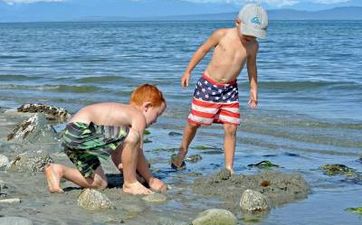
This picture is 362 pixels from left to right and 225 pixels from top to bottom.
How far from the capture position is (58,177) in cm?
550

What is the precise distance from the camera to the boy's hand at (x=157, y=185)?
5680 mm

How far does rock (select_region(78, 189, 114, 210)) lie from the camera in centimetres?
496

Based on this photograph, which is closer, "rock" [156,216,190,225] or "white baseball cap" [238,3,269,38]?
"rock" [156,216,190,225]

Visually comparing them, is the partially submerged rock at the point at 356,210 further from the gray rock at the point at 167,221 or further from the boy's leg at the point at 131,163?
the boy's leg at the point at 131,163

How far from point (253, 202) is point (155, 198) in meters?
0.75

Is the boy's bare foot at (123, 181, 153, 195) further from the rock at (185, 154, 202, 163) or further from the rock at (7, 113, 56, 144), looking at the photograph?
the rock at (7, 113, 56, 144)

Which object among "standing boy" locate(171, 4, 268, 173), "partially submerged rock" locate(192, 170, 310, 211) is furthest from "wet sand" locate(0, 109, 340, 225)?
"standing boy" locate(171, 4, 268, 173)

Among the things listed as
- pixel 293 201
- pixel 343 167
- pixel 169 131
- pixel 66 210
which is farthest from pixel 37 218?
pixel 169 131

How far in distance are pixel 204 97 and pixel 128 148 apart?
1451 millimetres

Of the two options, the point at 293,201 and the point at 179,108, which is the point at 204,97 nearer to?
the point at 293,201

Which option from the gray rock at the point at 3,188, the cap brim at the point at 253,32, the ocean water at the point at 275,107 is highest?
the cap brim at the point at 253,32

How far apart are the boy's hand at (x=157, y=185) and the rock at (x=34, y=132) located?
2.33 m

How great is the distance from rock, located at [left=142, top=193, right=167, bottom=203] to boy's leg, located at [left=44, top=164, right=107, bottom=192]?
44 centimetres

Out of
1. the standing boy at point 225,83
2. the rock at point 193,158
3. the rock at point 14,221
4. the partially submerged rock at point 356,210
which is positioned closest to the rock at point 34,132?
the rock at point 193,158
